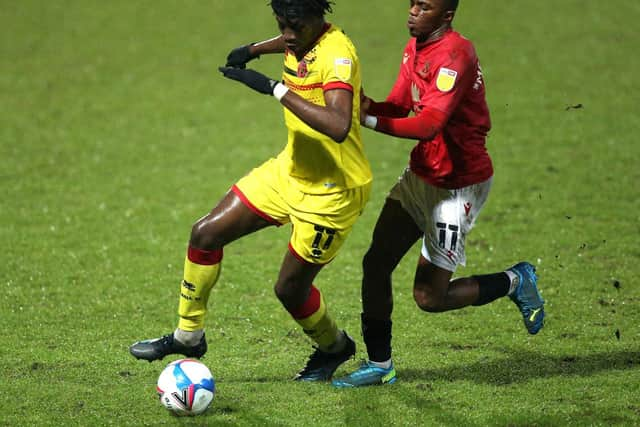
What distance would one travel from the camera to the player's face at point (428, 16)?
671cm

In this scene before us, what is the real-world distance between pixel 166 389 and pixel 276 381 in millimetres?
1107

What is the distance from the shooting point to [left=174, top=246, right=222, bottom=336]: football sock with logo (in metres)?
7.05

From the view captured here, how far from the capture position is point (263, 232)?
11781mm

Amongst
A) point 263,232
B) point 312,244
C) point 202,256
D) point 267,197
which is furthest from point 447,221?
point 263,232

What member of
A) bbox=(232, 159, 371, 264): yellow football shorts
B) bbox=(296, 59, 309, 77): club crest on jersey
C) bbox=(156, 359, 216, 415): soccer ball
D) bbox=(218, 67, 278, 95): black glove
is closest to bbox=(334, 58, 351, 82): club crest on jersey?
bbox=(296, 59, 309, 77): club crest on jersey

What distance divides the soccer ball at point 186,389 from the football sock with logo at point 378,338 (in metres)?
1.28

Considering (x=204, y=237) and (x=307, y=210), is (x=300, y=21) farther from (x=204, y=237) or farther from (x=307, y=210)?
(x=204, y=237)

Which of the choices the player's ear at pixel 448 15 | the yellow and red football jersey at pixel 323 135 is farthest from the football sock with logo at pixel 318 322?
the player's ear at pixel 448 15

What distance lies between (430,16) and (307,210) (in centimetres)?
150

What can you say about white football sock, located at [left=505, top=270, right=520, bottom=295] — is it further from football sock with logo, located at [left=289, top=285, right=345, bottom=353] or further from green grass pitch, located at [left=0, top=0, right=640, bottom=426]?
football sock with logo, located at [left=289, top=285, right=345, bottom=353]

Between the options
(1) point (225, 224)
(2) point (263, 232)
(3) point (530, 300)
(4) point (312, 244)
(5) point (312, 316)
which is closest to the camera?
(4) point (312, 244)

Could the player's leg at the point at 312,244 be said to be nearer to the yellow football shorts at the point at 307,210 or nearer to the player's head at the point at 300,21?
the yellow football shorts at the point at 307,210

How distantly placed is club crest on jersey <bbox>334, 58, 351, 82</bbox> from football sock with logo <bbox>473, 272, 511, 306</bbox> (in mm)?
1965

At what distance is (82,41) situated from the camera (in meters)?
19.7
